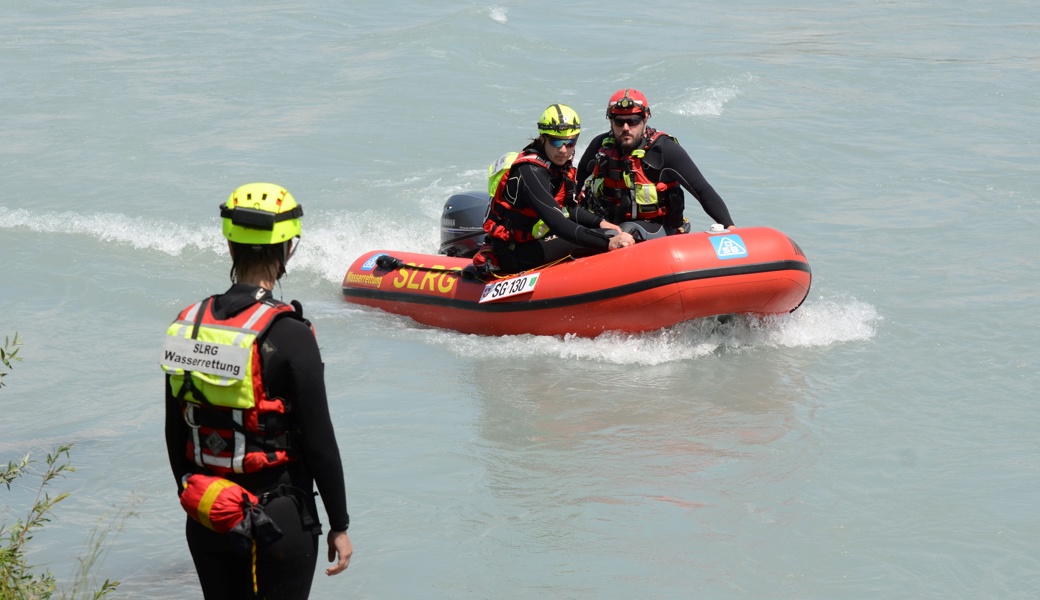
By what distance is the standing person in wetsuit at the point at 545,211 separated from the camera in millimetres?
7062

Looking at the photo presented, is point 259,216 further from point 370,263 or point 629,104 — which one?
point 370,263

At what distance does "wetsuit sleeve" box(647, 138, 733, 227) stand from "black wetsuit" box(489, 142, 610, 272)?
0.55 meters

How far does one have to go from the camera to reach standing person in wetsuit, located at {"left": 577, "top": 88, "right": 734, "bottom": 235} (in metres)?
7.43

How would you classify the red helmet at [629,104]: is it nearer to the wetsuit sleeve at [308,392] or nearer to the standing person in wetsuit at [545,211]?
the standing person in wetsuit at [545,211]

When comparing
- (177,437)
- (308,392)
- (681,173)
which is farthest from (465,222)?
(308,392)

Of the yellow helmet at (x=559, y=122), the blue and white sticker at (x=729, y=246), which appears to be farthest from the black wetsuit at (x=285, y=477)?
the blue and white sticker at (x=729, y=246)

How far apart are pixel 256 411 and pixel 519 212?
15.9 ft

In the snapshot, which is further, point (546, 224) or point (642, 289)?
point (546, 224)

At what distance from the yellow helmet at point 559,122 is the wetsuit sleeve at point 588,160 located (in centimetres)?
82

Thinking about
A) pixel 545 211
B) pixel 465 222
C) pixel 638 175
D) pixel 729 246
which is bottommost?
pixel 465 222

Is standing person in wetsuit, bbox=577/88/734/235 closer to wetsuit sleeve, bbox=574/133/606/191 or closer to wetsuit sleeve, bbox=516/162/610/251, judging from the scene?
wetsuit sleeve, bbox=574/133/606/191

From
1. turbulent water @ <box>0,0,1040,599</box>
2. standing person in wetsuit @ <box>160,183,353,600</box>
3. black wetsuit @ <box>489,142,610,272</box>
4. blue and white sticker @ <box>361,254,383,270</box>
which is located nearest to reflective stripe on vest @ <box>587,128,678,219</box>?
black wetsuit @ <box>489,142,610,272</box>

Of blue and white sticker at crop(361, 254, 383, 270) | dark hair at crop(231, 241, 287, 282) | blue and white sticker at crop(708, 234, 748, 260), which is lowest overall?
blue and white sticker at crop(361, 254, 383, 270)

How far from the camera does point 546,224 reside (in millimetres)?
7391
